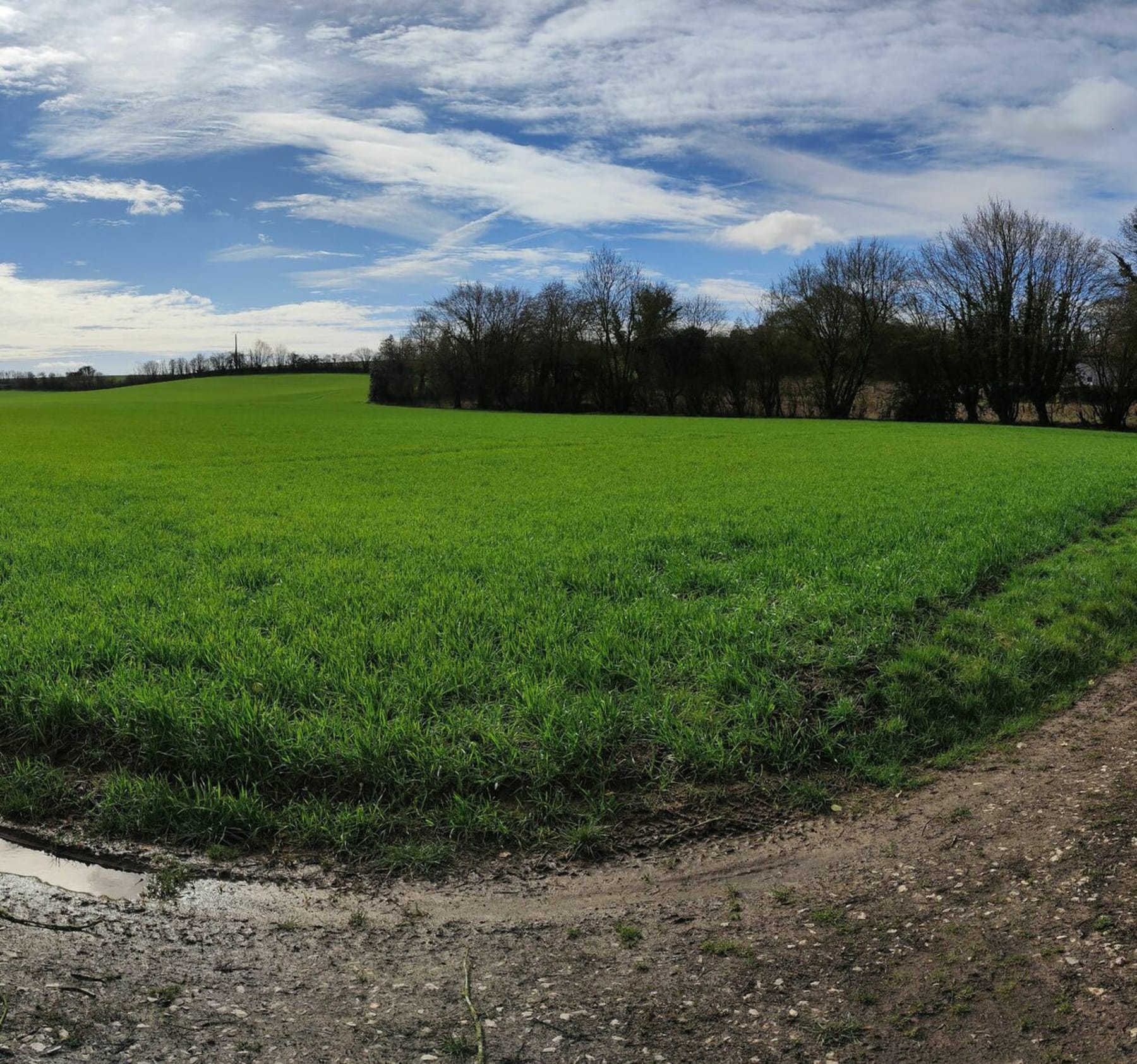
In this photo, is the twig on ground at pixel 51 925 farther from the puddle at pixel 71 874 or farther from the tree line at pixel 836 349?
the tree line at pixel 836 349

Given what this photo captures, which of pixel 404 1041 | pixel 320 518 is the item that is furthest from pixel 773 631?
pixel 320 518

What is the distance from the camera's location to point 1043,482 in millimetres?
17797

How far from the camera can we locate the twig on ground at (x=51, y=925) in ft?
12.5

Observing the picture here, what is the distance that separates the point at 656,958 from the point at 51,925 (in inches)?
111

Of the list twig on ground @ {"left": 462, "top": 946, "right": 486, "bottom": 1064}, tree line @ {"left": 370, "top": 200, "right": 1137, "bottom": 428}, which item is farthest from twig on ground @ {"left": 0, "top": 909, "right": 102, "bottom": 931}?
tree line @ {"left": 370, "top": 200, "right": 1137, "bottom": 428}

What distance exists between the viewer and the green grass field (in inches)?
198

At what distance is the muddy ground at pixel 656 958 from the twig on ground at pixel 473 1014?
1.1 inches

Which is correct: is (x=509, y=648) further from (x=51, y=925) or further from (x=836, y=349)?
(x=836, y=349)

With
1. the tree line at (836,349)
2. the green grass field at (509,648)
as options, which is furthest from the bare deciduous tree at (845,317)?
the green grass field at (509,648)

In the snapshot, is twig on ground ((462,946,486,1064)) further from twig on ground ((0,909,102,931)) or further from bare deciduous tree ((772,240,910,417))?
bare deciduous tree ((772,240,910,417))

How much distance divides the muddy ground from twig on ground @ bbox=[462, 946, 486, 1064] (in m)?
0.03

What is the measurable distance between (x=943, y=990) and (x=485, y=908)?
2081mm

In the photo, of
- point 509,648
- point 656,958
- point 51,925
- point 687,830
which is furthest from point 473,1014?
point 509,648

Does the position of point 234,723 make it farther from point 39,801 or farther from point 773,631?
point 773,631
